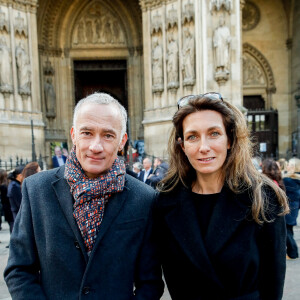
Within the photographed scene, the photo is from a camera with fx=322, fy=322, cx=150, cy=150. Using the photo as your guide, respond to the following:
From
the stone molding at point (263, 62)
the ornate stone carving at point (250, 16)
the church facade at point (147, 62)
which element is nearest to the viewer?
the church facade at point (147, 62)

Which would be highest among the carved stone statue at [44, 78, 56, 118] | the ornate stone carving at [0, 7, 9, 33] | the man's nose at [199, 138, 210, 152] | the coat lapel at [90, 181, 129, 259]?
the ornate stone carving at [0, 7, 9, 33]

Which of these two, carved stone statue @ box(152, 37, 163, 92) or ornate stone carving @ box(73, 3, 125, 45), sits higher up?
ornate stone carving @ box(73, 3, 125, 45)

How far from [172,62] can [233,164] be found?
1199 cm

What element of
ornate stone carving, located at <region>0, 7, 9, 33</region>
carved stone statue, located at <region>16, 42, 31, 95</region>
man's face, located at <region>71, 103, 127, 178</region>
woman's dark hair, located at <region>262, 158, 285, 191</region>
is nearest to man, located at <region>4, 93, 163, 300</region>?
man's face, located at <region>71, 103, 127, 178</region>

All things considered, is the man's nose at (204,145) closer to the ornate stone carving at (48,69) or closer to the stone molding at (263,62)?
the ornate stone carving at (48,69)

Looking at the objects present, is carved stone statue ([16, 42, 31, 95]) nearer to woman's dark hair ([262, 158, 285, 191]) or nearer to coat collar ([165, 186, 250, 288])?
woman's dark hair ([262, 158, 285, 191])

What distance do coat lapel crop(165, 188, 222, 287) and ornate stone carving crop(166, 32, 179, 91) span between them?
1188 cm

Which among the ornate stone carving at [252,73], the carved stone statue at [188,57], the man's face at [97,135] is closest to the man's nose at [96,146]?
the man's face at [97,135]

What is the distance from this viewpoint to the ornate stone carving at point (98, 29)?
1659cm

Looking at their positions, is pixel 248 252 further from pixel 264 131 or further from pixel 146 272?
pixel 264 131

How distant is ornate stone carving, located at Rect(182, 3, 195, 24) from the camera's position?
40.6ft

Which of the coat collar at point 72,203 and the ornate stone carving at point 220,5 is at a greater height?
the ornate stone carving at point 220,5

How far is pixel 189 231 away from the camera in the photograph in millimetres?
1633

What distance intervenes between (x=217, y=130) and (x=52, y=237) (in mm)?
976
